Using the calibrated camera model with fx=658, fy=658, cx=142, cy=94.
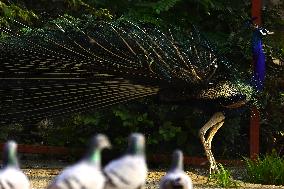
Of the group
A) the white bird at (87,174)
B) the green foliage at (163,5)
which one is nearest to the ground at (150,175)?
the green foliage at (163,5)

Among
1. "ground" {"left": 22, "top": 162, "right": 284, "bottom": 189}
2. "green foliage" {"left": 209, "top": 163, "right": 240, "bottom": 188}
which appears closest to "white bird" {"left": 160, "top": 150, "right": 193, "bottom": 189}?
"ground" {"left": 22, "top": 162, "right": 284, "bottom": 189}

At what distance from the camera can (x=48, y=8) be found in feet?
31.5

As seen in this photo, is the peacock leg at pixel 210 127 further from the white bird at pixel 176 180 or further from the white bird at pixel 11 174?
the white bird at pixel 11 174

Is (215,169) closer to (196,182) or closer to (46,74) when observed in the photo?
(196,182)

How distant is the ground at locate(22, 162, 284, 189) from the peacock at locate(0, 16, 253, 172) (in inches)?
40.7

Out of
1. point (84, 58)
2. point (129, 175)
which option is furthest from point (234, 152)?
point (129, 175)

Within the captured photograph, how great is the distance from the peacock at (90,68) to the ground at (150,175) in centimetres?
103

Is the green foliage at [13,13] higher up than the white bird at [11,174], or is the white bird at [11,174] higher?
the green foliage at [13,13]

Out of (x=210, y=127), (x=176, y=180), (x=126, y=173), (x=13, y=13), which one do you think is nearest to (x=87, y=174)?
(x=126, y=173)

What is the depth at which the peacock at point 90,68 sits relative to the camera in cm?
573

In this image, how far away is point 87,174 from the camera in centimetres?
247

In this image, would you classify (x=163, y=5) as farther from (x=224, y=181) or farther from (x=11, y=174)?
(x=11, y=174)

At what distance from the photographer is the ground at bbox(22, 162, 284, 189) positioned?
22.1 feet

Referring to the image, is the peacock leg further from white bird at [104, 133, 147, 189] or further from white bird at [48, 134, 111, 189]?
white bird at [48, 134, 111, 189]
